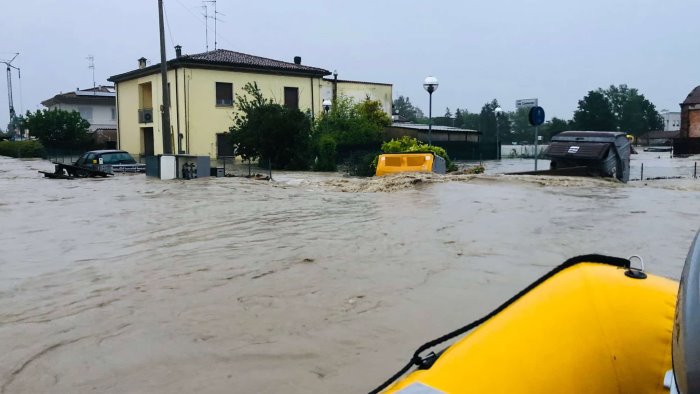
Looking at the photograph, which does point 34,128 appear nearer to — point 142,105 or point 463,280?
point 142,105

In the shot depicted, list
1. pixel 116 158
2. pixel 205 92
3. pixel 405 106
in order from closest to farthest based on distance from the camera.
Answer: pixel 116 158, pixel 205 92, pixel 405 106

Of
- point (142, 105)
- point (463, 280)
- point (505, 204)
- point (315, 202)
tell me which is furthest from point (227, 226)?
point (142, 105)

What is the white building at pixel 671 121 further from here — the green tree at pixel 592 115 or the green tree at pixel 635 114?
the green tree at pixel 592 115

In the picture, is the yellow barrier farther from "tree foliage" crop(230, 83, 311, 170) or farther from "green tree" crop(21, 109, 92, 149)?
"green tree" crop(21, 109, 92, 149)

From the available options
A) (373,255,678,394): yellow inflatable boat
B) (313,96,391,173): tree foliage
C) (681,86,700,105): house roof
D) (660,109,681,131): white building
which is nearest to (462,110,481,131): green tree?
(660,109,681,131): white building

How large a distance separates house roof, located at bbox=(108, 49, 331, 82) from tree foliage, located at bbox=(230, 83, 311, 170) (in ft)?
27.6

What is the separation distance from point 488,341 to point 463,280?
3.56 meters

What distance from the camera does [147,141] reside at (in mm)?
41625

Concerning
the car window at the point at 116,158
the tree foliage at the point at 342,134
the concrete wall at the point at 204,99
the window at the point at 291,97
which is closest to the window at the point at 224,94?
the concrete wall at the point at 204,99

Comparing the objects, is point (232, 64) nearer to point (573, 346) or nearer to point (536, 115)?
point (536, 115)

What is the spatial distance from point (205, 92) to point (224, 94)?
1.24 m

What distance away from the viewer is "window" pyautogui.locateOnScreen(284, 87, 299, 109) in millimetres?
38312

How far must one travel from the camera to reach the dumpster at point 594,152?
16047 mm

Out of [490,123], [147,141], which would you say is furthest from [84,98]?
[490,123]
